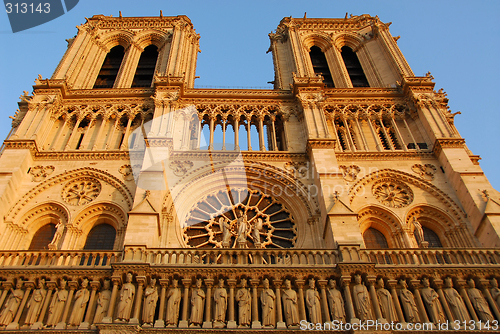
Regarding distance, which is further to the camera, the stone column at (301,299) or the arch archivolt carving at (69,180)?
the arch archivolt carving at (69,180)

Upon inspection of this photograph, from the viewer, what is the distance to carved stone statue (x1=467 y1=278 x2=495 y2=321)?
1244 cm

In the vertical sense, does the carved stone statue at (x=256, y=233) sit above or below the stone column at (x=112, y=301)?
above

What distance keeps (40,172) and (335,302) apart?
1173 centimetres

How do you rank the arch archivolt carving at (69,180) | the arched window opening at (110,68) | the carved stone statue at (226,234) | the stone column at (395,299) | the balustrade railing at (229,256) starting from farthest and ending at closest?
the arched window opening at (110,68) → the arch archivolt carving at (69,180) → the carved stone statue at (226,234) → the balustrade railing at (229,256) → the stone column at (395,299)

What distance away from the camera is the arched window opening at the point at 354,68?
2596 centimetres

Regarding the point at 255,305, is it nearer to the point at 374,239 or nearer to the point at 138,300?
the point at 138,300

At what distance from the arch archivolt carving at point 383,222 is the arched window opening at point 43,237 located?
1053cm

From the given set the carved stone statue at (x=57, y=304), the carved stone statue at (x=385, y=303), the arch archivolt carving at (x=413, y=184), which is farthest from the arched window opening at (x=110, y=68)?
the carved stone statue at (x=385, y=303)

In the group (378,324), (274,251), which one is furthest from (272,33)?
(378,324)

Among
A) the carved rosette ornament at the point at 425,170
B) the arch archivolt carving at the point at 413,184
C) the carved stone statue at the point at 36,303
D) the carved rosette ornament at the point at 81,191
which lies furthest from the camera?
the carved rosette ornament at the point at 425,170

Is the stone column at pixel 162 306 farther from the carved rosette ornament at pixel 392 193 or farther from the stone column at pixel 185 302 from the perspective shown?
the carved rosette ornament at pixel 392 193

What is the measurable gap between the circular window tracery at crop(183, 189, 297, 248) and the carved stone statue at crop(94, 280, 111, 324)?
13.1 feet

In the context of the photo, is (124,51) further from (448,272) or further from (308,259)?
(448,272)

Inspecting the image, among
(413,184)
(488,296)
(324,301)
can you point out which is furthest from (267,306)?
(413,184)
